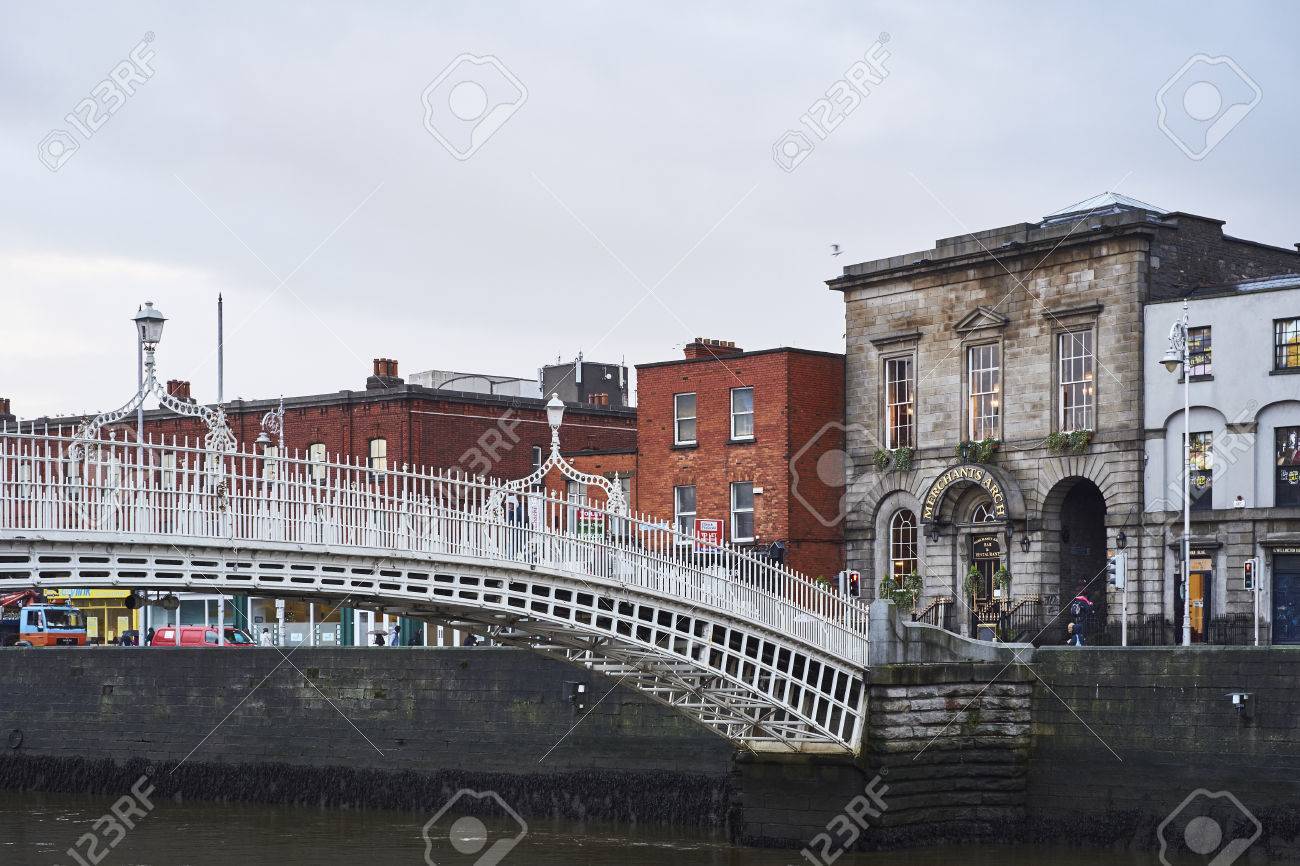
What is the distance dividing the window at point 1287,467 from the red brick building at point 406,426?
21.5m

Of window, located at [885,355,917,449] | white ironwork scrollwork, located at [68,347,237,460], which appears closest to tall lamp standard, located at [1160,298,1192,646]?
window, located at [885,355,917,449]

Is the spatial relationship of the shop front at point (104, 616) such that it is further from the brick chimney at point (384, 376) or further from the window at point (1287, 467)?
the window at point (1287, 467)

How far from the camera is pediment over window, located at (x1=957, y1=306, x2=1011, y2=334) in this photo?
43406 mm

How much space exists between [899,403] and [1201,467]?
7841mm

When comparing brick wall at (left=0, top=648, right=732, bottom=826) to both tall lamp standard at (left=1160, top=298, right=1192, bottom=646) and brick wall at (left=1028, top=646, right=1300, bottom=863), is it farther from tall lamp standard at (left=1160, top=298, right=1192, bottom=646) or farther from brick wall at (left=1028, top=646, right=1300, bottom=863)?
tall lamp standard at (left=1160, top=298, right=1192, bottom=646)

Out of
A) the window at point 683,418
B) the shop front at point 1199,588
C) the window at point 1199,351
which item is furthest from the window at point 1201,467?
the window at point 683,418

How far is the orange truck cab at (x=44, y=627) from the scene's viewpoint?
56344 millimetres

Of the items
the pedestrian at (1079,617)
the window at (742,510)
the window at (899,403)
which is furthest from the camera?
the window at (742,510)

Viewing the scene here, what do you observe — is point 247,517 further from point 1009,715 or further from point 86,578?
point 1009,715

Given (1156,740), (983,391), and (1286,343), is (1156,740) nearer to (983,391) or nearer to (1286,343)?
(1286,343)

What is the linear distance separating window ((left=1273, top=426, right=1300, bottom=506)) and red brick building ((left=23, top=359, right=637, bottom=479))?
2148 cm

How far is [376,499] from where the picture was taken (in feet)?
83.8

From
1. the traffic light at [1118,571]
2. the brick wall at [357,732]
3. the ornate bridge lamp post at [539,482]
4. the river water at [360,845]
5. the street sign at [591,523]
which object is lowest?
the river water at [360,845]

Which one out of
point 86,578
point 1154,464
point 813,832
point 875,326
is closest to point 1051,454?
point 1154,464
